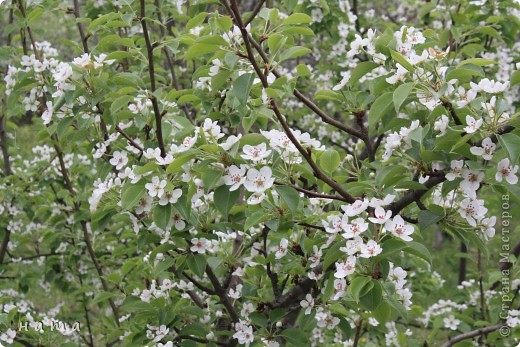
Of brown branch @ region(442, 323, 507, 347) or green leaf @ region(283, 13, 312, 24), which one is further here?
brown branch @ region(442, 323, 507, 347)

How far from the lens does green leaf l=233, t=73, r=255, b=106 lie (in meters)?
1.60

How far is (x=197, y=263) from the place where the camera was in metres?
2.01

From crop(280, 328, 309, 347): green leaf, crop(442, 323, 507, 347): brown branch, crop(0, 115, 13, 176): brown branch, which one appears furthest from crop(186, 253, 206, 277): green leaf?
crop(0, 115, 13, 176): brown branch

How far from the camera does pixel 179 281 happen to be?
2482 millimetres

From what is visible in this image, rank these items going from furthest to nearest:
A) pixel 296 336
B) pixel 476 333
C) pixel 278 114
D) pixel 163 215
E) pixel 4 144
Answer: pixel 4 144
pixel 476 333
pixel 296 336
pixel 163 215
pixel 278 114

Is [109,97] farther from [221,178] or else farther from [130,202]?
[221,178]

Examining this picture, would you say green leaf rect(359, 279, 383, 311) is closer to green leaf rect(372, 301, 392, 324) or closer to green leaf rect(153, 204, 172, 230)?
green leaf rect(372, 301, 392, 324)

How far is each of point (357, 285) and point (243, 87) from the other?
0.57m

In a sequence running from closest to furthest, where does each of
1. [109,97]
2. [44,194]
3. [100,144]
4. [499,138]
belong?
[499,138] → [109,97] → [100,144] → [44,194]

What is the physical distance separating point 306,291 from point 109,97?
36.5 inches

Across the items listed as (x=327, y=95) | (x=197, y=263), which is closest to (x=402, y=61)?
(x=327, y=95)

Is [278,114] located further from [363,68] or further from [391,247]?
[391,247]

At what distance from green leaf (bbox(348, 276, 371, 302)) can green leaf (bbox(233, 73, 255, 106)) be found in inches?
20.3

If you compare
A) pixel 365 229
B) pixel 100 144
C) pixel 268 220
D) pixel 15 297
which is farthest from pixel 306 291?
pixel 15 297
